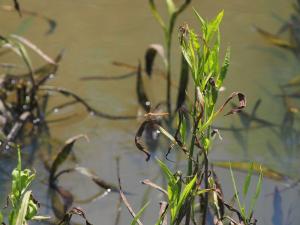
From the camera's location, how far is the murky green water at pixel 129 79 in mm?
1793

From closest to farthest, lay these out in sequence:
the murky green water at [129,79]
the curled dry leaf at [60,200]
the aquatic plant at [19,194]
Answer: the aquatic plant at [19,194] < the curled dry leaf at [60,200] < the murky green water at [129,79]

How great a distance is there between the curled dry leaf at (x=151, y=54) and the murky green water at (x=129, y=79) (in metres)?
0.06

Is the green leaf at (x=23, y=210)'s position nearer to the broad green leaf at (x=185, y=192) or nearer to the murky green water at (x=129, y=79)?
the broad green leaf at (x=185, y=192)

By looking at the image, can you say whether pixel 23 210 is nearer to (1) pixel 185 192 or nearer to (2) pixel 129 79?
(1) pixel 185 192

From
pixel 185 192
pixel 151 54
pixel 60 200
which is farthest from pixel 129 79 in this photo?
pixel 185 192

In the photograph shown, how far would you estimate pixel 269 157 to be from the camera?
190cm

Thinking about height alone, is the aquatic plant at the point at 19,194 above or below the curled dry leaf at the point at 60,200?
above

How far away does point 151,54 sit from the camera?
2.10 m

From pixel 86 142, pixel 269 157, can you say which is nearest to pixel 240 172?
pixel 269 157

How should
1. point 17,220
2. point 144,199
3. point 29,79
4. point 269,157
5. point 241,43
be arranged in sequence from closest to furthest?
point 17,220, point 144,199, point 269,157, point 29,79, point 241,43

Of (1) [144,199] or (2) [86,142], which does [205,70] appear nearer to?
(1) [144,199]

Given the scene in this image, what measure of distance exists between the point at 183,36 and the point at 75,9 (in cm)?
A: 143

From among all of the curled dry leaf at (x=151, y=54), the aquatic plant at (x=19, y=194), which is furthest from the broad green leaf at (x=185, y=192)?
the curled dry leaf at (x=151, y=54)

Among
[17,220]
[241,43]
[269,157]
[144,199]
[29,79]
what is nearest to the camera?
[17,220]
